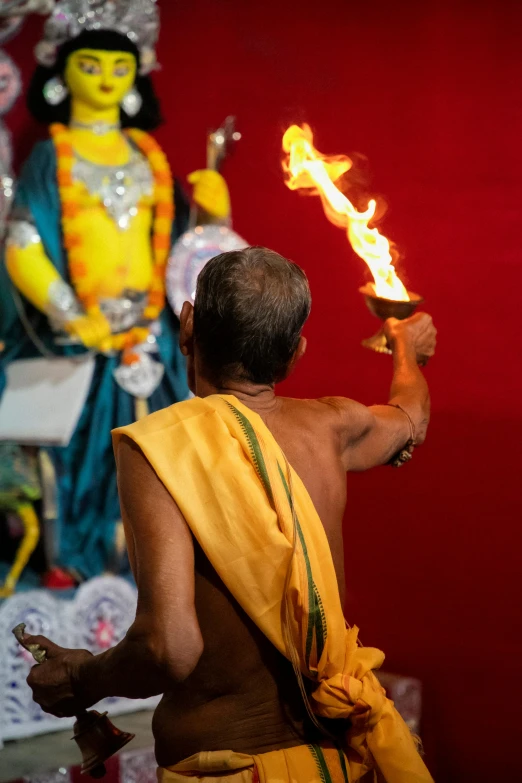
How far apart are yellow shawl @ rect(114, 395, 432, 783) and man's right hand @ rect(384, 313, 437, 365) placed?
2.17 feet

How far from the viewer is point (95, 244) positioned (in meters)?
3.61

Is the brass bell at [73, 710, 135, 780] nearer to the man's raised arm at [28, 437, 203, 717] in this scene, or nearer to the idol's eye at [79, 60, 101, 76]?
the man's raised arm at [28, 437, 203, 717]

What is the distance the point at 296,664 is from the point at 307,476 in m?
0.31

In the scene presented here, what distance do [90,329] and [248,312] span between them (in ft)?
6.77

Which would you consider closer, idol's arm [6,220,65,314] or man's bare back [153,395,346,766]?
man's bare back [153,395,346,766]

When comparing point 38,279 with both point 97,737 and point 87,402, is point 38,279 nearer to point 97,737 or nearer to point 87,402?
point 87,402

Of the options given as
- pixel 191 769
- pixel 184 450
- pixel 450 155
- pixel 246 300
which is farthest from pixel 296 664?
pixel 450 155

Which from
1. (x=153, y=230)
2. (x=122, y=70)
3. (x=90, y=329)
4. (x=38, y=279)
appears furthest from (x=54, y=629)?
(x=122, y=70)

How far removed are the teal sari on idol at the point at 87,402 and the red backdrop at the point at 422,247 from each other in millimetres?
246

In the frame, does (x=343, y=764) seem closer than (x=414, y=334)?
Yes

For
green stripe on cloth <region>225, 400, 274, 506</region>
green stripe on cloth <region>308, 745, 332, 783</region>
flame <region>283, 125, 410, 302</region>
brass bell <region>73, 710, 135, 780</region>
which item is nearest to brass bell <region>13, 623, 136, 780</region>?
brass bell <region>73, 710, 135, 780</region>

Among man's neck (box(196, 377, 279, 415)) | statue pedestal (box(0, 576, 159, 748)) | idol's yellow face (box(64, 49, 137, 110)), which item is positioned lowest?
statue pedestal (box(0, 576, 159, 748))

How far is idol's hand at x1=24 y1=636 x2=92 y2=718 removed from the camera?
5.24ft

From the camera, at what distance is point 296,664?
5.33ft
